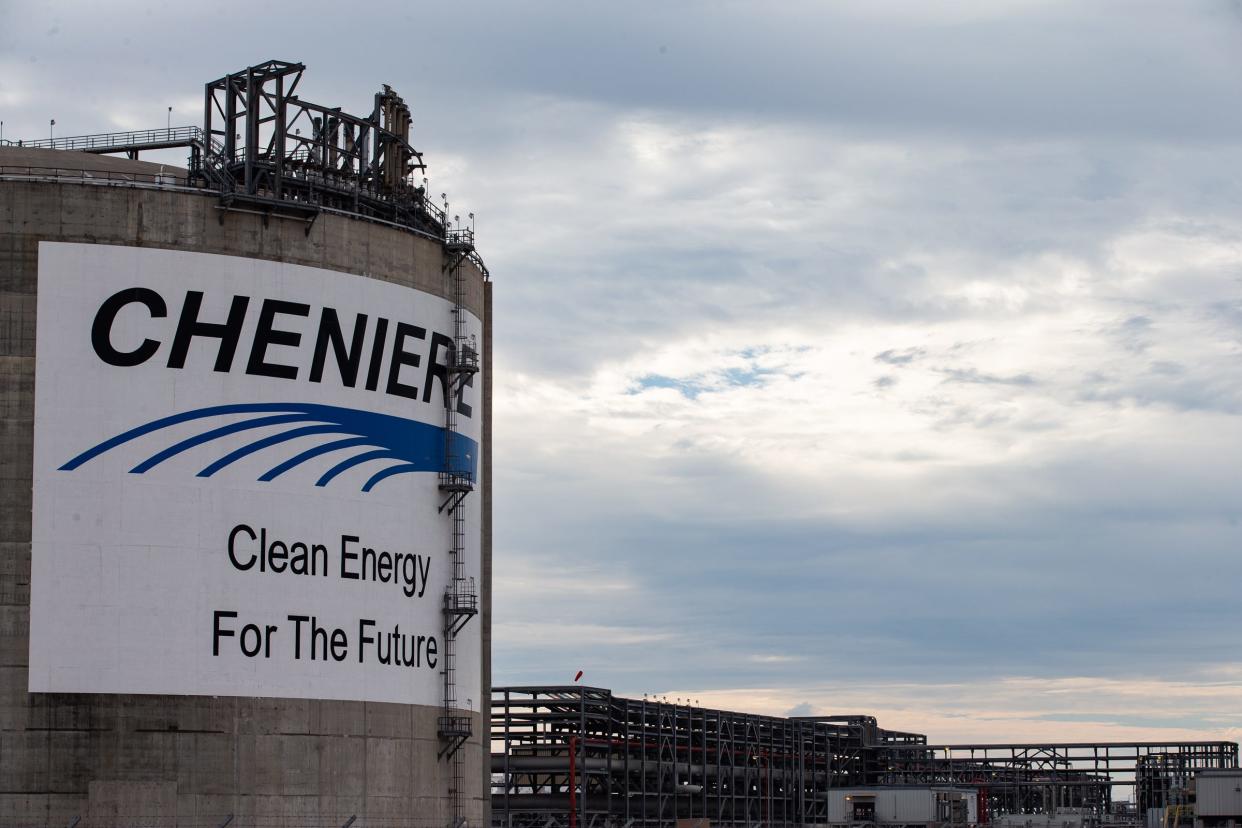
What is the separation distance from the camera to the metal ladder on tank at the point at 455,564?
226 ft

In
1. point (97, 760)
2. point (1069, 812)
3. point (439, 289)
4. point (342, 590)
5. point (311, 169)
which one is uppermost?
point (311, 169)

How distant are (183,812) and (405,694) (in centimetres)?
1021

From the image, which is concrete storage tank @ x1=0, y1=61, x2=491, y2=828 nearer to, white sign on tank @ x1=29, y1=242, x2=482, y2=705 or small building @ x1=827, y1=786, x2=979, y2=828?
white sign on tank @ x1=29, y1=242, x2=482, y2=705

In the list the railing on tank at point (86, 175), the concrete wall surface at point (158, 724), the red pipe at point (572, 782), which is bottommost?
the red pipe at point (572, 782)

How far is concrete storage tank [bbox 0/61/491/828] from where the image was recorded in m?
59.1

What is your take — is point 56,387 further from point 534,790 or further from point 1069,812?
point 1069,812

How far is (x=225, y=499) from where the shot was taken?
202 feet

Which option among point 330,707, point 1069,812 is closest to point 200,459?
point 330,707

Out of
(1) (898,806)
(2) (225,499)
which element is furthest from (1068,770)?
(2) (225,499)

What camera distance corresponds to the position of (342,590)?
6406cm

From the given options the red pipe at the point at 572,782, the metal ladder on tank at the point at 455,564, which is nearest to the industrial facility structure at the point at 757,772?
the red pipe at the point at 572,782

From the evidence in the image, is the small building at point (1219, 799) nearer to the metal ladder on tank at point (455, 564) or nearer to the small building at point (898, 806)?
the small building at point (898, 806)

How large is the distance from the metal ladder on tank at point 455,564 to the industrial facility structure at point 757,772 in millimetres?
22189

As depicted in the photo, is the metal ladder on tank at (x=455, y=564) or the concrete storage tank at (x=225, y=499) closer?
the concrete storage tank at (x=225, y=499)
